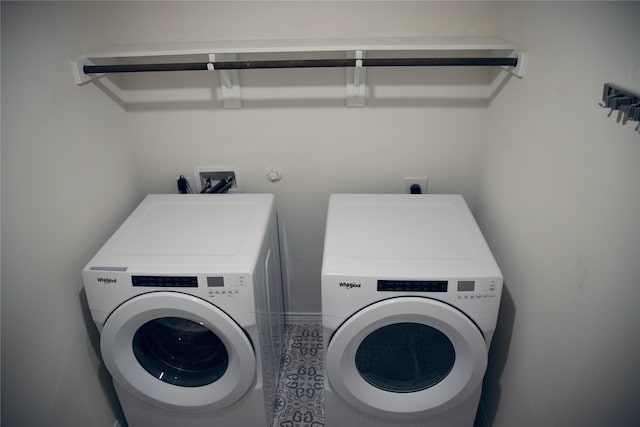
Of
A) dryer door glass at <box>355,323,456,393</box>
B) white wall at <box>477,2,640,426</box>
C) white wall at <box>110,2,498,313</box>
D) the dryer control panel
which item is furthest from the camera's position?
white wall at <box>110,2,498,313</box>

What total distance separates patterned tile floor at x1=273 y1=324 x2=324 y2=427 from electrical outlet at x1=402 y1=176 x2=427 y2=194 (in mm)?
893

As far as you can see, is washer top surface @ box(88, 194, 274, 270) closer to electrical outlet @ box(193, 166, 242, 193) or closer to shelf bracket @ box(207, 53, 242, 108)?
electrical outlet @ box(193, 166, 242, 193)

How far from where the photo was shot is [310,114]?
1872 mm

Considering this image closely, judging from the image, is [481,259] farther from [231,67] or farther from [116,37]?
[116,37]

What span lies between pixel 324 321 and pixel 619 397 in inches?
31.2

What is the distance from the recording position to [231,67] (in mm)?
1533

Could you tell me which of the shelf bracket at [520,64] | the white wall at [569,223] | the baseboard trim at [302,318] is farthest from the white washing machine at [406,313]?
the baseboard trim at [302,318]

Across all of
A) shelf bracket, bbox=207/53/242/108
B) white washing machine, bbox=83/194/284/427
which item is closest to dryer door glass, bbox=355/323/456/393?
white washing machine, bbox=83/194/284/427

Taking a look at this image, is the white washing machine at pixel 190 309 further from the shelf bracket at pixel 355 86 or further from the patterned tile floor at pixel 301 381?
the shelf bracket at pixel 355 86

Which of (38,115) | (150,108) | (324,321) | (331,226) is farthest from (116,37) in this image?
(324,321)

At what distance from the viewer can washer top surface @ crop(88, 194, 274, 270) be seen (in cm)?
146

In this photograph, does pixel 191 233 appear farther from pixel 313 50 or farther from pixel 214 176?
pixel 313 50

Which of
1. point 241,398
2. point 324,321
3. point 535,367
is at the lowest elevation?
point 241,398

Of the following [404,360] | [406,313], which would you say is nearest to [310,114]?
[406,313]
